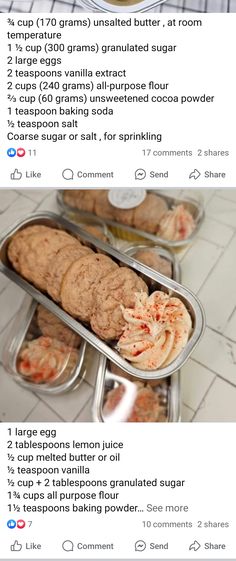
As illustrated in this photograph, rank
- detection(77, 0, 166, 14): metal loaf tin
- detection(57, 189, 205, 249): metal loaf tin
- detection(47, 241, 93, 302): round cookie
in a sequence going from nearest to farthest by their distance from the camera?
detection(77, 0, 166, 14): metal loaf tin < detection(47, 241, 93, 302): round cookie < detection(57, 189, 205, 249): metal loaf tin

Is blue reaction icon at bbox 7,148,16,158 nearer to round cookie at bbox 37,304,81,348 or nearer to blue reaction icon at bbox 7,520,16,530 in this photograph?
round cookie at bbox 37,304,81,348

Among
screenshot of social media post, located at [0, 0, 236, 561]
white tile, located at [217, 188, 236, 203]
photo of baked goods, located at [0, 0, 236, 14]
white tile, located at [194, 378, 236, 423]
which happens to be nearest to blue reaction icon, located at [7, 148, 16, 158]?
screenshot of social media post, located at [0, 0, 236, 561]

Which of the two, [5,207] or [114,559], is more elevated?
[5,207]

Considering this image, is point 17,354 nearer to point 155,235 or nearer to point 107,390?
point 107,390

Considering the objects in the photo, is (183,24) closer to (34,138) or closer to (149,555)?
(34,138)

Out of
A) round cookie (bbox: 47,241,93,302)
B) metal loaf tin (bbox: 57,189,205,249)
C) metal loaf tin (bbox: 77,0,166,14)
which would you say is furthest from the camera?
metal loaf tin (bbox: 57,189,205,249)

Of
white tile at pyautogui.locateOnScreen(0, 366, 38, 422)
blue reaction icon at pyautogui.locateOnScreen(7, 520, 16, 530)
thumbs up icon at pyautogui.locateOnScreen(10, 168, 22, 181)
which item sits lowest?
blue reaction icon at pyautogui.locateOnScreen(7, 520, 16, 530)

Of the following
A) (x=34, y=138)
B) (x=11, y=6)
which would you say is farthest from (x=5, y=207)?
(x=11, y=6)

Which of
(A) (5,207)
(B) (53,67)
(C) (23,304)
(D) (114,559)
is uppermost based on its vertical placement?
(B) (53,67)

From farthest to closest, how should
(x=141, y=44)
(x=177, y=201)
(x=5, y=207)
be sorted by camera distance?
(x=177, y=201) → (x=5, y=207) → (x=141, y=44)
